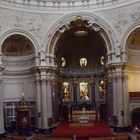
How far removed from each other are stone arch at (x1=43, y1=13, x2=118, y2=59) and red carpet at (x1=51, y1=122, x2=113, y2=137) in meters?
8.13

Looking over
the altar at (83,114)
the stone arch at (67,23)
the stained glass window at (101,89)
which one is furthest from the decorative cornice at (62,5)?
the altar at (83,114)

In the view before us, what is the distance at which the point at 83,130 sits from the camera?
3519 cm

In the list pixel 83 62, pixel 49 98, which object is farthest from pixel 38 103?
pixel 83 62

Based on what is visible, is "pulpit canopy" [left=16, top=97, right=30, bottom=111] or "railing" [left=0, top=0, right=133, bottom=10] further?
"railing" [left=0, top=0, right=133, bottom=10]

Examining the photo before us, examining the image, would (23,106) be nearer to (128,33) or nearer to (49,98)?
(49,98)

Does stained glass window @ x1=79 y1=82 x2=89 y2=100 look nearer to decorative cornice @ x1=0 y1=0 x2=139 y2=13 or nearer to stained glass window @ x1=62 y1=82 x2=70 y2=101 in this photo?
stained glass window @ x1=62 y1=82 x2=70 y2=101

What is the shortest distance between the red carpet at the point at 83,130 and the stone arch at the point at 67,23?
320 inches

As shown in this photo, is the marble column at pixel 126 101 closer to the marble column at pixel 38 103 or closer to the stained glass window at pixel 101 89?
the marble column at pixel 38 103

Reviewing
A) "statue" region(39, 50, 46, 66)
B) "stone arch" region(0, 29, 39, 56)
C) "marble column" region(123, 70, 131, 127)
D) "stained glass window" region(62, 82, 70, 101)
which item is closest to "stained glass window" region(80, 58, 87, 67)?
"stained glass window" region(62, 82, 70, 101)

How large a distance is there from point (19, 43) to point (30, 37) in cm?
240

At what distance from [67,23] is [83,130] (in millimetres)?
11676

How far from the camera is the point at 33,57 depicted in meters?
38.0

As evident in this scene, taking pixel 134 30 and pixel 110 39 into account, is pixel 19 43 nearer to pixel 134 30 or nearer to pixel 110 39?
pixel 110 39

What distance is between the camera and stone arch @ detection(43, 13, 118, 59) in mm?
36969
